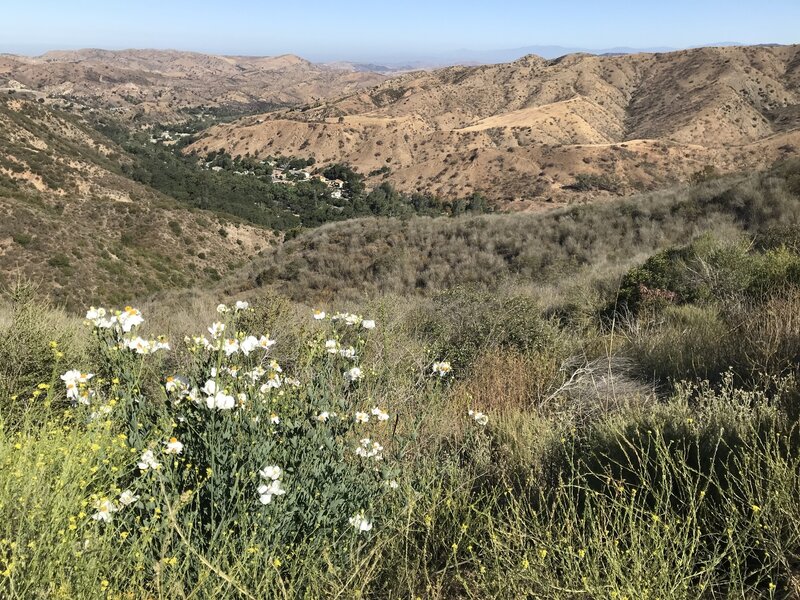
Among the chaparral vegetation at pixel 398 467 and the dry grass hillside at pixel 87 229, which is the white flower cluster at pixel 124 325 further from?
the dry grass hillside at pixel 87 229

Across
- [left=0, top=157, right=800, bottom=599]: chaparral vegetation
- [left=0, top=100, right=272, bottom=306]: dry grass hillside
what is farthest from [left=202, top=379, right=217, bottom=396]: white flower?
[left=0, top=100, right=272, bottom=306]: dry grass hillside

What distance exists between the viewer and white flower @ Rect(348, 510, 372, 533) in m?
2.08

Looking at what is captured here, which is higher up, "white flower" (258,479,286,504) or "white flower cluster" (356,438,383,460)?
"white flower" (258,479,286,504)

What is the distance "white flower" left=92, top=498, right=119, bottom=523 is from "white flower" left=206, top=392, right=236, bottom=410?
516mm

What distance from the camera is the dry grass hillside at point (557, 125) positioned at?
50812 mm

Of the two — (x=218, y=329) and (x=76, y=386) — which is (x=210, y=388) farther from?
(x=76, y=386)

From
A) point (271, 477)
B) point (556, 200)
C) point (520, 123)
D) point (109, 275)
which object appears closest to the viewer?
point (271, 477)

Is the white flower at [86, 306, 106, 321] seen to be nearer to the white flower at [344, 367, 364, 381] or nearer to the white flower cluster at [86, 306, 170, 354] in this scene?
the white flower cluster at [86, 306, 170, 354]

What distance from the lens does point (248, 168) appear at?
85.4 meters

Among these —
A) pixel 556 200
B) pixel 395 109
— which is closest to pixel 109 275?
pixel 556 200

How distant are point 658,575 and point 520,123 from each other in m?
74.1

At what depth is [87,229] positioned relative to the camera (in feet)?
115

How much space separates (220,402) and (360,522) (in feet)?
2.47

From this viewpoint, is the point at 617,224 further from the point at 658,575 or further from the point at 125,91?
the point at 125,91
